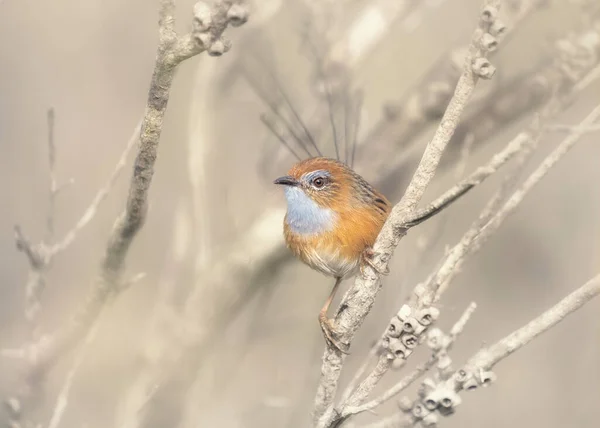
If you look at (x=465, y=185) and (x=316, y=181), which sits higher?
(x=465, y=185)

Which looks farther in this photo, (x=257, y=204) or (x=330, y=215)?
(x=257, y=204)

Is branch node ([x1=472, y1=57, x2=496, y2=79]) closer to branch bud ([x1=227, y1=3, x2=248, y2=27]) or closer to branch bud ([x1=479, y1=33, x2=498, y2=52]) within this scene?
branch bud ([x1=479, y1=33, x2=498, y2=52])

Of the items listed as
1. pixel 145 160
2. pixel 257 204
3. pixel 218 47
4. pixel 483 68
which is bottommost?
pixel 257 204

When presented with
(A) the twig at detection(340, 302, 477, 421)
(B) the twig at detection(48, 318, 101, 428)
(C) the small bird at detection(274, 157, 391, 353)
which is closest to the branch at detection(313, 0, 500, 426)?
(A) the twig at detection(340, 302, 477, 421)

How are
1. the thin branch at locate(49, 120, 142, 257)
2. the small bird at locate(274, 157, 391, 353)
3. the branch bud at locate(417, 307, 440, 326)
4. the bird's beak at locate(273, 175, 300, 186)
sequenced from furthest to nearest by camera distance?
the bird's beak at locate(273, 175, 300, 186)
the small bird at locate(274, 157, 391, 353)
the thin branch at locate(49, 120, 142, 257)
the branch bud at locate(417, 307, 440, 326)

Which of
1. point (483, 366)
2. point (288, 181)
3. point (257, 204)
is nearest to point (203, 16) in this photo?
point (483, 366)

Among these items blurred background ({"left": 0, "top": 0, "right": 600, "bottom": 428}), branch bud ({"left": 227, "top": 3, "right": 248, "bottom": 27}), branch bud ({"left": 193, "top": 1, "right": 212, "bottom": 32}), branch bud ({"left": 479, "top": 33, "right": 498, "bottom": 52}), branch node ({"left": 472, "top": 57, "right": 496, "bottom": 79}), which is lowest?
blurred background ({"left": 0, "top": 0, "right": 600, "bottom": 428})

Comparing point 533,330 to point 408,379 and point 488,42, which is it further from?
point 488,42
